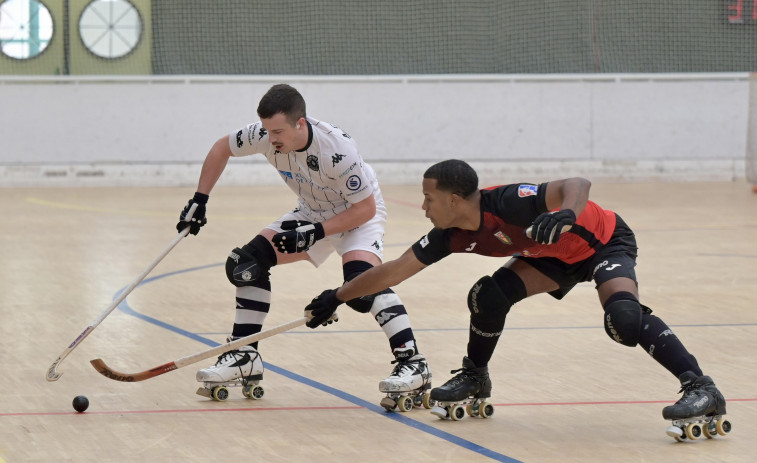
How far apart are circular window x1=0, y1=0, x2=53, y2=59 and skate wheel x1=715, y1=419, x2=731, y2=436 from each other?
1542cm

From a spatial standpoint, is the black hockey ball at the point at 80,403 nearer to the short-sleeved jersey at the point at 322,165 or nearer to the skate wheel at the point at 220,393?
the skate wheel at the point at 220,393

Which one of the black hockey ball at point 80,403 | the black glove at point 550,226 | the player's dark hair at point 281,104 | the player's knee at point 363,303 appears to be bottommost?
the black hockey ball at point 80,403

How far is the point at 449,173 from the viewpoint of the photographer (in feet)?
14.5

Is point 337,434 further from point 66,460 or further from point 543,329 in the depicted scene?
point 543,329

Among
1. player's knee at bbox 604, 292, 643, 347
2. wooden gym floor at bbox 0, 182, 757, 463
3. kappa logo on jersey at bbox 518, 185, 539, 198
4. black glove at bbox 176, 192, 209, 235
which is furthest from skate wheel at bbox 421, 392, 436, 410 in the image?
black glove at bbox 176, 192, 209, 235

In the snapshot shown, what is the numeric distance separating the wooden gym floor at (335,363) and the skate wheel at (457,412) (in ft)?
0.10

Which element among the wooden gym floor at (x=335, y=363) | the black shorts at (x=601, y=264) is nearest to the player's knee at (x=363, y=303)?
Answer: the wooden gym floor at (x=335, y=363)

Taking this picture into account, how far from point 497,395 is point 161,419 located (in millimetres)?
1547

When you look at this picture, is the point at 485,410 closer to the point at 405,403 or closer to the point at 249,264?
the point at 405,403

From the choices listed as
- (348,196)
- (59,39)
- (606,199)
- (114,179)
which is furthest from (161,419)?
(59,39)

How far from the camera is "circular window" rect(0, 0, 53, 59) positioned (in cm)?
1769

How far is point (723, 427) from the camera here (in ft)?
14.2

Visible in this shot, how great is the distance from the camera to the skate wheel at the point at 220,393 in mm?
5125

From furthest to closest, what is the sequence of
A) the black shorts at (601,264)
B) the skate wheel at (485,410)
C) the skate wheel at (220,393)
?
the skate wheel at (220,393) → the skate wheel at (485,410) → the black shorts at (601,264)
